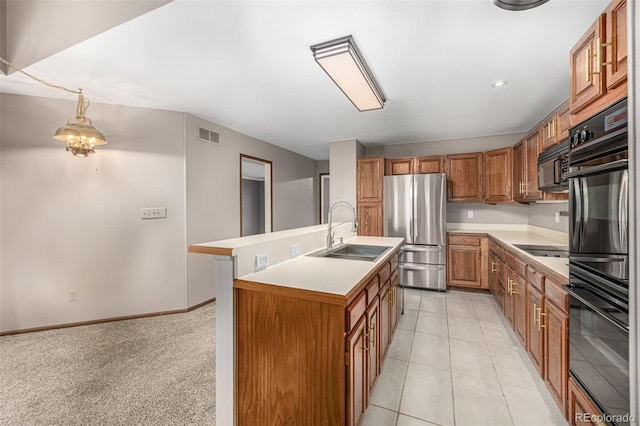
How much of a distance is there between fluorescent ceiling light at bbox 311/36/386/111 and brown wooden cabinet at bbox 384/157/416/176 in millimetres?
1768

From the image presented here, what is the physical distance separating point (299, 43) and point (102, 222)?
291 centimetres

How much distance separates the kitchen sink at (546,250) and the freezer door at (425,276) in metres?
1.35

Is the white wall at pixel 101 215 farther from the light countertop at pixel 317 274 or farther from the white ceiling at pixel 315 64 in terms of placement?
the light countertop at pixel 317 274

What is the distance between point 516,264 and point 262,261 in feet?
7.76

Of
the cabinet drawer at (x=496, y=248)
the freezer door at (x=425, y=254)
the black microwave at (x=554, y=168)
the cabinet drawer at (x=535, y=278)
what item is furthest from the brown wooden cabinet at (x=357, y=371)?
the freezer door at (x=425, y=254)

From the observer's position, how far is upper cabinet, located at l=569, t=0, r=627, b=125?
1.06 m

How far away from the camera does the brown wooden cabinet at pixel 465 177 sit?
3.90m

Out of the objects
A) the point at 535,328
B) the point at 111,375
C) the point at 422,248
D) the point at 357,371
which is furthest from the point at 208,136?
the point at 535,328

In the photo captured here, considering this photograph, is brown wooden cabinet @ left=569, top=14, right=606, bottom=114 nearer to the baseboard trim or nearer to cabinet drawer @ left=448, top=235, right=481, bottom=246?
cabinet drawer @ left=448, top=235, right=481, bottom=246

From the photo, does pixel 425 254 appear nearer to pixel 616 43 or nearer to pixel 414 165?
pixel 414 165

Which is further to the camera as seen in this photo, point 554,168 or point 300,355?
point 554,168

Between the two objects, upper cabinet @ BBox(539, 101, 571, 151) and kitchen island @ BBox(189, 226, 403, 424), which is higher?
upper cabinet @ BBox(539, 101, 571, 151)

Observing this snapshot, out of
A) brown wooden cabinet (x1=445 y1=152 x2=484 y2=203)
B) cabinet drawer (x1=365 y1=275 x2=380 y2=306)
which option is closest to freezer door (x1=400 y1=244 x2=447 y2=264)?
brown wooden cabinet (x1=445 y1=152 x2=484 y2=203)

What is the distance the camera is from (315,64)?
2.09 meters
